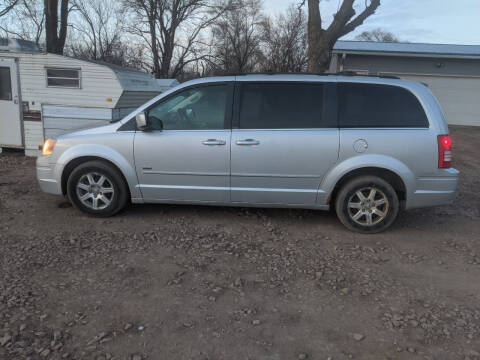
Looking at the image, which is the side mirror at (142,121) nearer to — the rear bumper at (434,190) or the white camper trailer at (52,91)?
the rear bumper at (434,190)

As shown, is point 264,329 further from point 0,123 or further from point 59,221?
point 0,123

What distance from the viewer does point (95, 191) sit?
5.02 meters

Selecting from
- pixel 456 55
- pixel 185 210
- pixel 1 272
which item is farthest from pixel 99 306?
pixel 456 55

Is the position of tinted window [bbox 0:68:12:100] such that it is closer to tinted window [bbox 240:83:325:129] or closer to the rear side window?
tinted window [bbox 240:83:325:129]

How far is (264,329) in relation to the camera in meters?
2.87

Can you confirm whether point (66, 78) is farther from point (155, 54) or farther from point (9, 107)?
point (155, 54)

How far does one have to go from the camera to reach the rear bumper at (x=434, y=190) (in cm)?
461

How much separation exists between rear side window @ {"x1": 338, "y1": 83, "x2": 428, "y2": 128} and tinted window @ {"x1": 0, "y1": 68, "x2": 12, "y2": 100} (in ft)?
24.6

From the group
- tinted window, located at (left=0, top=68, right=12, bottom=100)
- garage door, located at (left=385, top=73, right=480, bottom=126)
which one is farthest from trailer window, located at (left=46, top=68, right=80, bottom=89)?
garage door, located at (left=385, top=73, right=480, bottom=126)

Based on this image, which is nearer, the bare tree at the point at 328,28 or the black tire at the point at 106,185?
the black tire at the point at 106,185

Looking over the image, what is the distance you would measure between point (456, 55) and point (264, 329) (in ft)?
66.7

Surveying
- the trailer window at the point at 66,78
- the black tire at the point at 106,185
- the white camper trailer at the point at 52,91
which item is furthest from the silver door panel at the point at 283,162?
the trailer window at the point at 66,78

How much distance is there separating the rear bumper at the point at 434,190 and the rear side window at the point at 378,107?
0.62 meters

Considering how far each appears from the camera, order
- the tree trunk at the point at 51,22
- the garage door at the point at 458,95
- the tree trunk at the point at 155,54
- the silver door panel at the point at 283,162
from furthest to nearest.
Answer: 1. the tree trunk at the point at 155,54
2. the garage door at the point at 458,95
3. the tree trunk at the point at 51,22
4. the silver door panel at the point at 283,162
